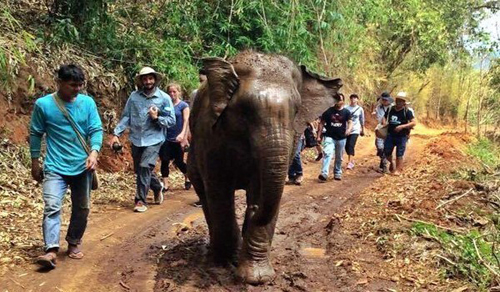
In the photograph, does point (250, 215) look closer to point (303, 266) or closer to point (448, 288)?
point (303, 266)

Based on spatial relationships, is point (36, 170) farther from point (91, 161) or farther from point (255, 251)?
point (255, 251)

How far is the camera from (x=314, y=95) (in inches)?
218

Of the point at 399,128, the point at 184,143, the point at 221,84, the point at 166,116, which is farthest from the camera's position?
the point at 399,128

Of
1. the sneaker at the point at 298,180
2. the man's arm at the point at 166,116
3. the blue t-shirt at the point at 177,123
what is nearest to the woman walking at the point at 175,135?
the blue t-shirt at the point at 177,123

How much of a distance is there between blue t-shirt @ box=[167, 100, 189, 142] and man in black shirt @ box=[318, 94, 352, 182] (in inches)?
131

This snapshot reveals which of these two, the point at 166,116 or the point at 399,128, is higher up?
the point at 166,116

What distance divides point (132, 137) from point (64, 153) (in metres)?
2.69

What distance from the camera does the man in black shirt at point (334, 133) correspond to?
1143cm

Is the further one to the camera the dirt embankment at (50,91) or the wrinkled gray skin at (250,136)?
the dirt embankment at (50,91)

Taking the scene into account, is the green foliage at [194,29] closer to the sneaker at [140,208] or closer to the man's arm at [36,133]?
the sneaker at [140,208]

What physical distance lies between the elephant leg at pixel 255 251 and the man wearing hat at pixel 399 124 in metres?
→ 7.00

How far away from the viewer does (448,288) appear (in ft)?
15.4

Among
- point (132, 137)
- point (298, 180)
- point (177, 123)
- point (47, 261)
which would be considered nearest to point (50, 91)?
point (177, 123)

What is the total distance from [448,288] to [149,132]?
15.9 feet
